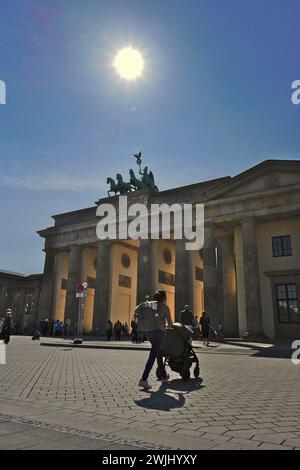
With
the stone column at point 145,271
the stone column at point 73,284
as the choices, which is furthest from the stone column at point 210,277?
the stone column at point 73,284

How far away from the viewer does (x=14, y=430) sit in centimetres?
368

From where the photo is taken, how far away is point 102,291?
36000 mm

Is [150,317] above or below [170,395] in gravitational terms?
above

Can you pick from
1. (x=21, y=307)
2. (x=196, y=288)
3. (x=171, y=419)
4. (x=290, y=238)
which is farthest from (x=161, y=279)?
(x=171, y=419)

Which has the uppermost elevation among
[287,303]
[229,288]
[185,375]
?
[229,288]

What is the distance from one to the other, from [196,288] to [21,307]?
96.5 ft

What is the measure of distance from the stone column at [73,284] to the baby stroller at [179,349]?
30.6 m

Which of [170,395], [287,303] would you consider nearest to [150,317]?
[170,395]

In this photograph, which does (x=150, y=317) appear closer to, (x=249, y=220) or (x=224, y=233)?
(x=249, y=220)

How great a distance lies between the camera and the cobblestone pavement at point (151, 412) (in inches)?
134

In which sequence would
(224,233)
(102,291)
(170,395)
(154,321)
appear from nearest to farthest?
(170,395), (154,321), (224,233), (102,291)

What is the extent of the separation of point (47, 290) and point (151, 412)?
38435 millimetres

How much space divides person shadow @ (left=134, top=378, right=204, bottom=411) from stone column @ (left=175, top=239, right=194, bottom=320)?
74.3ft
